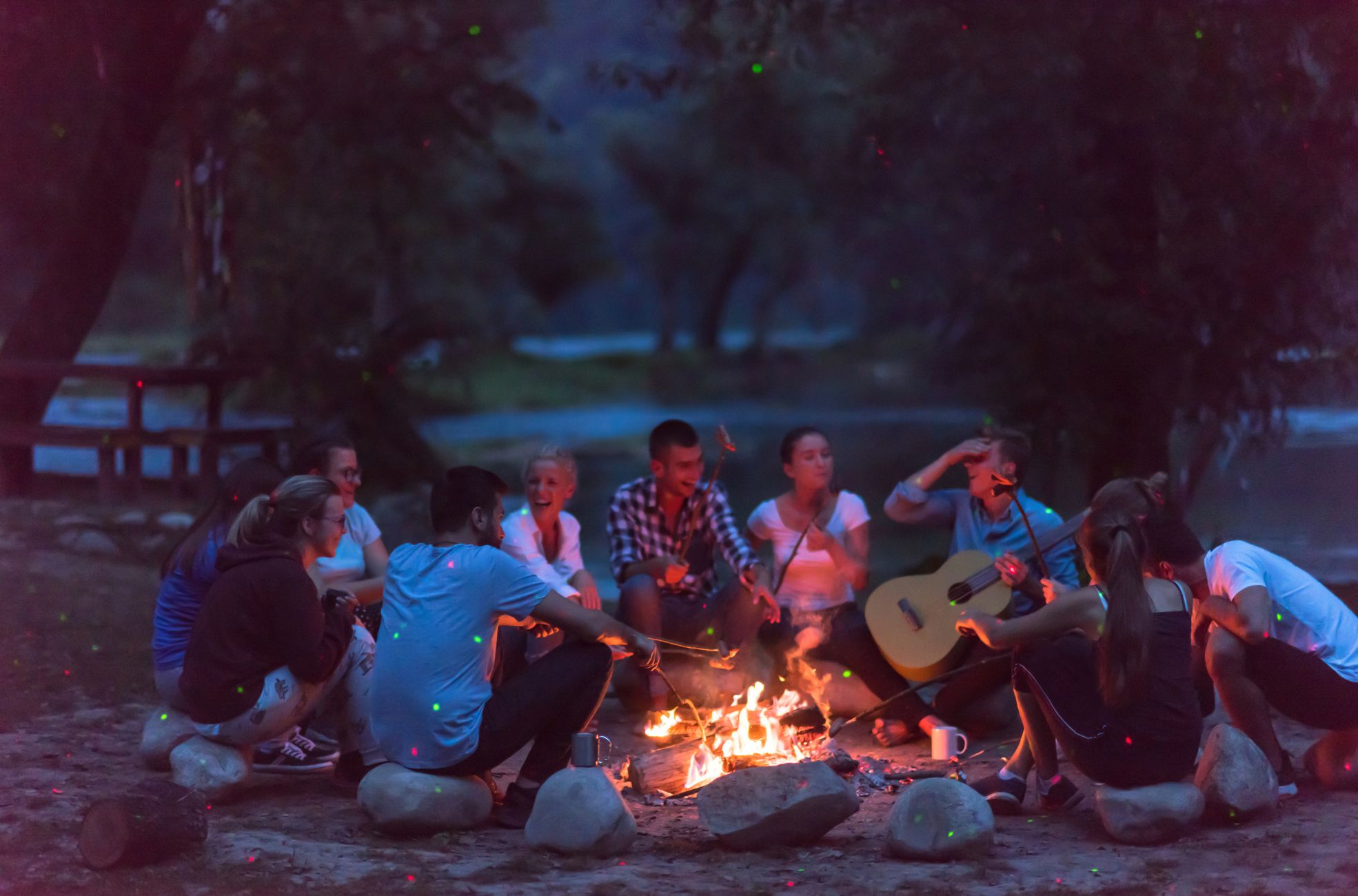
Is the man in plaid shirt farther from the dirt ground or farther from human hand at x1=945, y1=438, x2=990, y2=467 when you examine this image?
the dirt ground

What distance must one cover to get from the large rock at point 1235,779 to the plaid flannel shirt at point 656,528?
2.37 meters

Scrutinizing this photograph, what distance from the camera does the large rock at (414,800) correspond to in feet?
13.8

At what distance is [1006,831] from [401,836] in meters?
1.93

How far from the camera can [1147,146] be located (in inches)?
325

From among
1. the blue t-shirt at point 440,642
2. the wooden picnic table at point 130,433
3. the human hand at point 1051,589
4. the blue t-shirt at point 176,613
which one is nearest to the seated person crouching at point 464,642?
the blue t-shirt at point 440,642

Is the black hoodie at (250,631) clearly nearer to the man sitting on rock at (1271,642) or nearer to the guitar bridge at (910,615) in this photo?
the guitar bridge at (910,615)

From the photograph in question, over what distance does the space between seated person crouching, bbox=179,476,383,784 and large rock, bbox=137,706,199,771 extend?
0.96 feet

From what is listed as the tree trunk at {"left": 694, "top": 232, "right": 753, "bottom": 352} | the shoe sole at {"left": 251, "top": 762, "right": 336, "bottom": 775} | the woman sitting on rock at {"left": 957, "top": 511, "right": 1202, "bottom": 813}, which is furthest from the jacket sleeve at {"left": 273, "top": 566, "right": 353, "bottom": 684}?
the tree trunk at {"left": 694, "top": 232, "right": 753, "bottom": 352}

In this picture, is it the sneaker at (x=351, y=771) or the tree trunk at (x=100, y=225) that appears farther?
the tree trunk at (x=100, y=225)

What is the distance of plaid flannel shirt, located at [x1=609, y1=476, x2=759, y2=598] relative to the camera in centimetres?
618

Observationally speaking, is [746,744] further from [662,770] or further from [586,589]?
[586,589]

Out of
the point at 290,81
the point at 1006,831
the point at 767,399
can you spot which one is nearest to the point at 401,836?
the point at 1006,831

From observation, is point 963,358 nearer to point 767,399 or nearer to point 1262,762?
point 1262,762

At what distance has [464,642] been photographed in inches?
165
